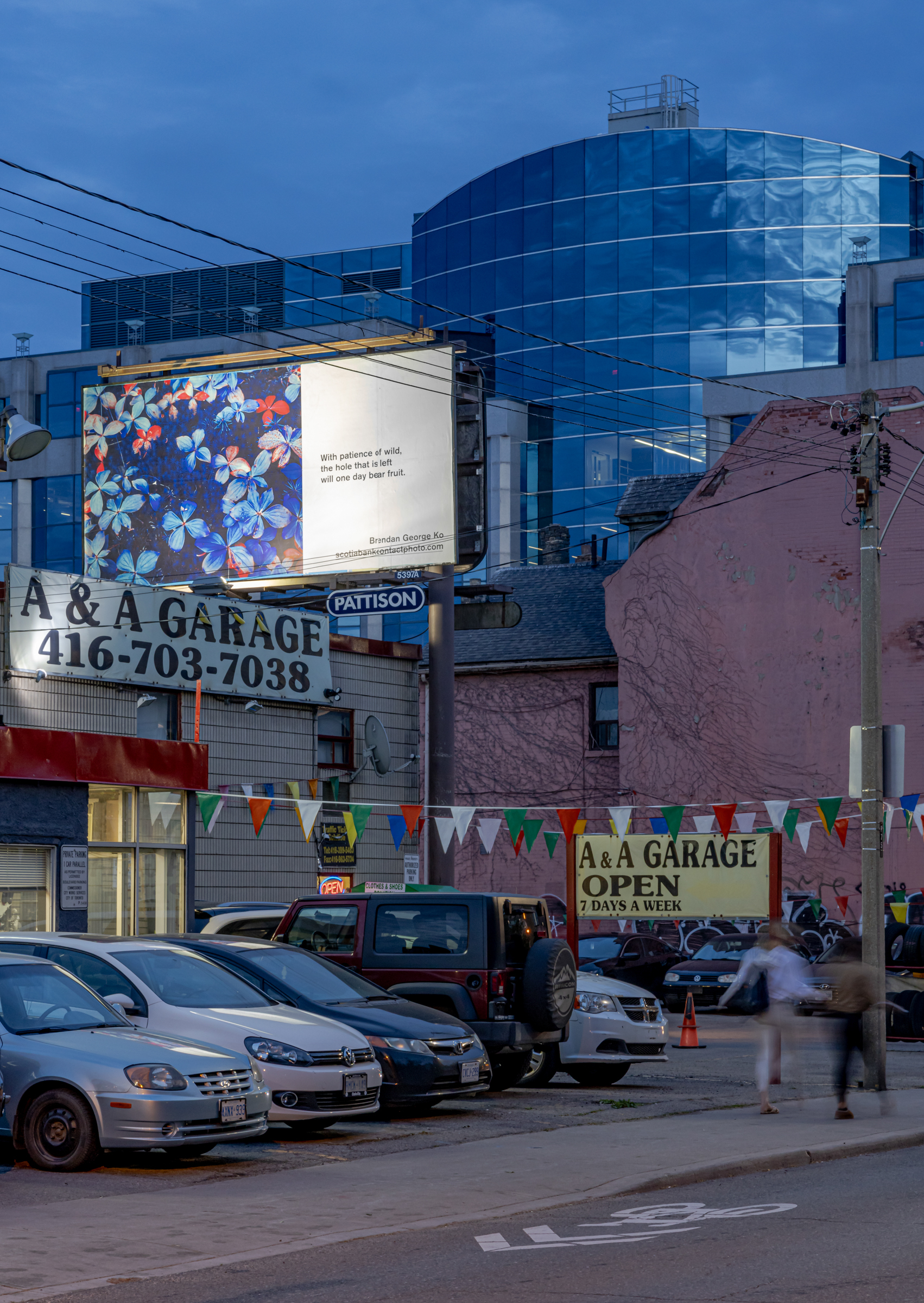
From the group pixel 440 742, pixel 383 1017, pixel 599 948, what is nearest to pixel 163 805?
pixel 440 742

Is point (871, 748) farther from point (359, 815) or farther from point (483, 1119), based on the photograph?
point (359, 815)

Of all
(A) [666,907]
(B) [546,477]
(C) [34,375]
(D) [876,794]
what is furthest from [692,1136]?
(C) [34,375]

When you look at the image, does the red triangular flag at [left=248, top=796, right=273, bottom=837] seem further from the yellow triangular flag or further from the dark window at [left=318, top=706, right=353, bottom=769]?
the dark window at [left=318, top=706, right=353, bottom=769]

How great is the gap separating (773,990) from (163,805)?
39.7 ft

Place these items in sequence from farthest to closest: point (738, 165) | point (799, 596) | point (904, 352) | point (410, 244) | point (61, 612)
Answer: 1. point (410, 244)
2. point (738, 165)
3. point (904, 352)
4. point (799, 596)
5. point (61, 612)

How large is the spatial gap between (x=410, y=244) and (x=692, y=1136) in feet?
236

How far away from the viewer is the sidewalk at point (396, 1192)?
9.33 metres

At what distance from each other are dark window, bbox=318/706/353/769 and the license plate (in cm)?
2025

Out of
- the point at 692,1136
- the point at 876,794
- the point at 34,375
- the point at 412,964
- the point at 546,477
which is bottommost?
the point at 692,1136

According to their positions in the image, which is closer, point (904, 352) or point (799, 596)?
point (799, 596)

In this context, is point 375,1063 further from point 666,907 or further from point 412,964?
point 666,907

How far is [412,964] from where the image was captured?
16.9m

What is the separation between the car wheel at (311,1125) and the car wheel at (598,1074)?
14.2 feet

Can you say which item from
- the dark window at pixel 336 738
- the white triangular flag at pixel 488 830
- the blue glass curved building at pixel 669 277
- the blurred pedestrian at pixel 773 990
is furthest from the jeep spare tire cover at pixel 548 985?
the blue glass curved building at pixel 669 277
